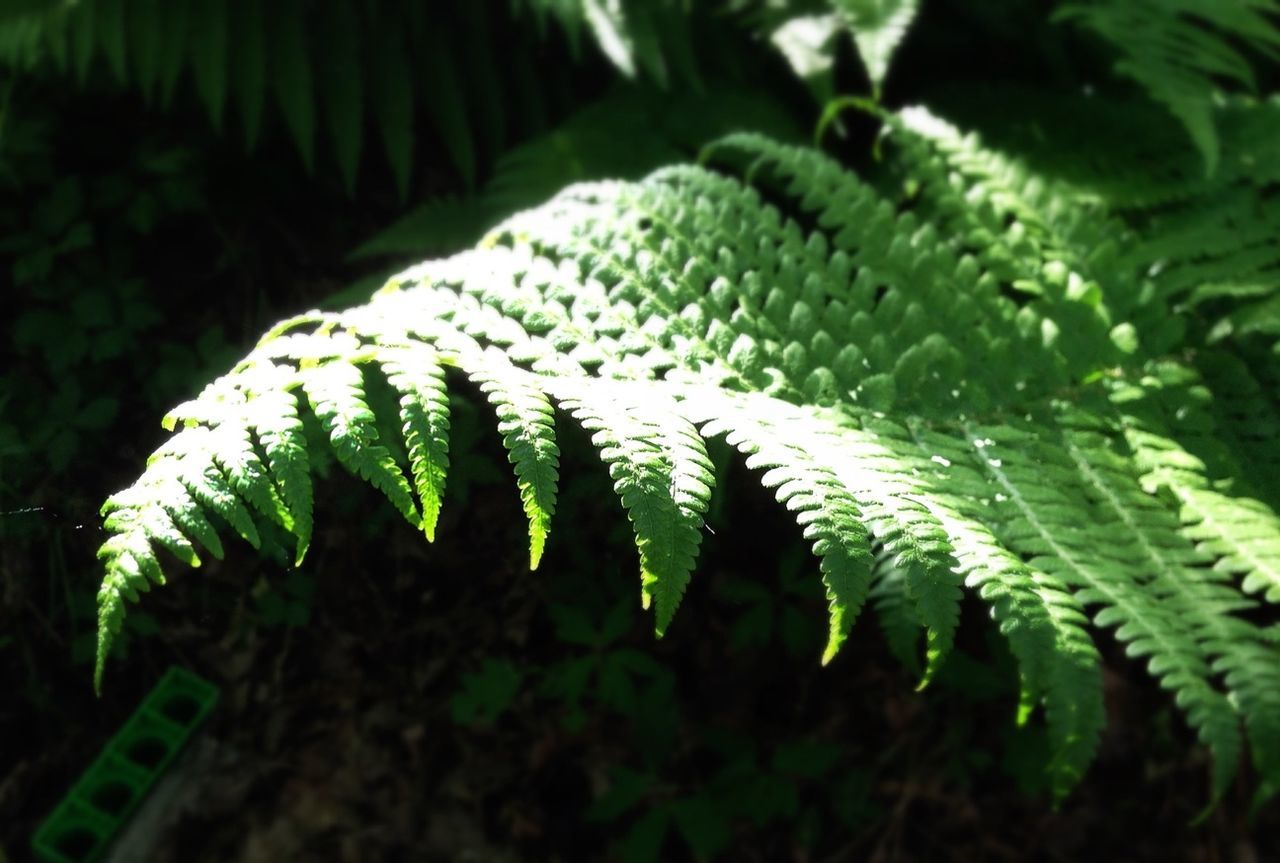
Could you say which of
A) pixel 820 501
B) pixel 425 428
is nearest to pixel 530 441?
pixel 425 428

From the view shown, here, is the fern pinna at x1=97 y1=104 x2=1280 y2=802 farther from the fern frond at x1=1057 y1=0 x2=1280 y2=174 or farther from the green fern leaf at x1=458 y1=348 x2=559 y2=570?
the fern frond at x1=1057 y1=0 x2=1280 y2=174

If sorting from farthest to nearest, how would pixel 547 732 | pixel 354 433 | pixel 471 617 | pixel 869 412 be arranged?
1. pixel 547 732
2. pixel 471 617
3. pixel 869 412
4. pixel 354 433

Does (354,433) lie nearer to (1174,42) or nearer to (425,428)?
(425,428)

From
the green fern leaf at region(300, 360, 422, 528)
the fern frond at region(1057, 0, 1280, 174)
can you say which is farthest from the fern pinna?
the fern frond at region(1057, 0, 1280, 174)

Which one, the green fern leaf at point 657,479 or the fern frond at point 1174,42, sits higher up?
the fern frond at point 1174,42

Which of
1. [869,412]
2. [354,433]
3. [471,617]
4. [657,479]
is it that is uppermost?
[354,433]

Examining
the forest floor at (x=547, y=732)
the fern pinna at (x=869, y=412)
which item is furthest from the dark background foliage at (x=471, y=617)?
the fern pinna at (x=869, y=412)

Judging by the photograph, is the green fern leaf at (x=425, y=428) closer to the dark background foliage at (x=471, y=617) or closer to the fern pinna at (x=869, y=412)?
the fern pinna at (x=869, y=412)
